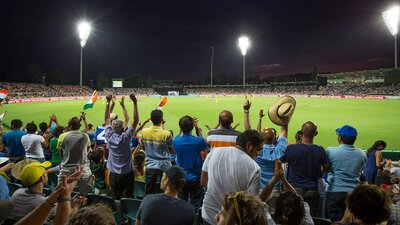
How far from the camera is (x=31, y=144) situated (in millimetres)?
8453

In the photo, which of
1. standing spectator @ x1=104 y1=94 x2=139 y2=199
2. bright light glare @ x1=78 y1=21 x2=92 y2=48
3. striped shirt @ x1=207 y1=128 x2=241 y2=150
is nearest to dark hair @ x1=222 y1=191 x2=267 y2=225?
striped shirt @ x1=207 y1=128 x2=241 y2=150

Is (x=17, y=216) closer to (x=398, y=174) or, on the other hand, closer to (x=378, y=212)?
(x=378, y=212)

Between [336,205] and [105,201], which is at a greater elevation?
[105,201]

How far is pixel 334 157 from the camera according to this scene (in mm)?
5352

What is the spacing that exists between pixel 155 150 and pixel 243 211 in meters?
4.43

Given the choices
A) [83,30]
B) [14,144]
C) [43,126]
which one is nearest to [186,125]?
[14,144]

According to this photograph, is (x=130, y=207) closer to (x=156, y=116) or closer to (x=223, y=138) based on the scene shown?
(x=223, y=138)

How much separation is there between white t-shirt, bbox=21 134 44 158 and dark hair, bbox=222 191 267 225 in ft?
25.4

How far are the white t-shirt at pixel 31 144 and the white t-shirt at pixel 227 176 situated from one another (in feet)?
21.2

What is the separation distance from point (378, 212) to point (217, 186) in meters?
1.77

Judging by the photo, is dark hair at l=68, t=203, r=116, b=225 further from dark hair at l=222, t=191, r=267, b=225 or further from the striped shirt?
the striped shirt

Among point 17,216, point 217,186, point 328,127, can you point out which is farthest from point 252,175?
point 328,127

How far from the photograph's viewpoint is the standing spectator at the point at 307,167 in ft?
16.9

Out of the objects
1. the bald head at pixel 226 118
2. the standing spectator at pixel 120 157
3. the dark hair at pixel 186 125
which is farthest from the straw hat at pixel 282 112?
the standing spectator at pixel 120 157
